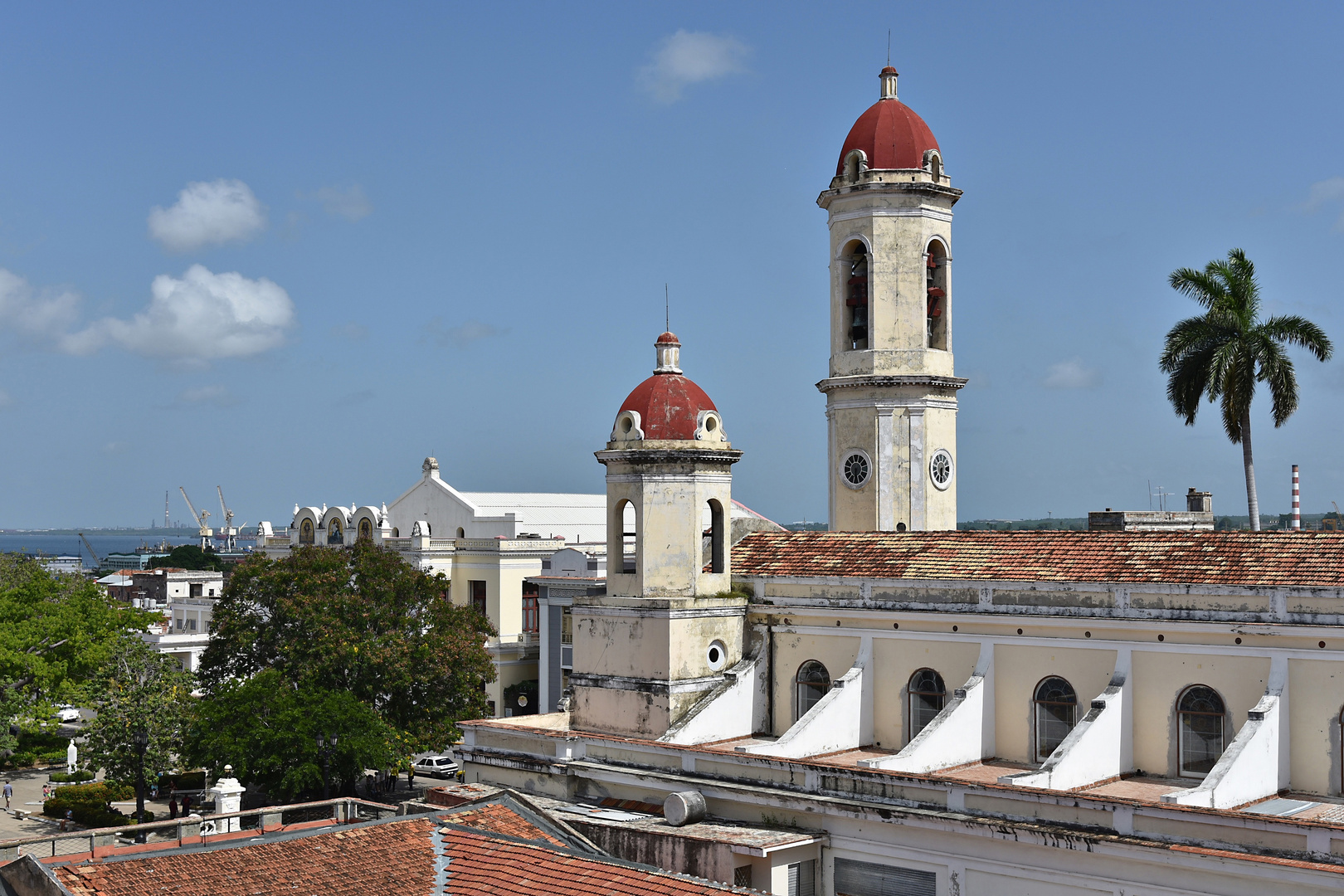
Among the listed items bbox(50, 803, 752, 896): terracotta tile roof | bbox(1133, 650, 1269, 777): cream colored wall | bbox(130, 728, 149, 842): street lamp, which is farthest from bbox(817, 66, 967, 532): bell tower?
bbox(130, 728, 149, 842): street lamp

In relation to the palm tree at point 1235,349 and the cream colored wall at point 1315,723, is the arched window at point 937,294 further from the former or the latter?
the cream colored wall at point 1315,723

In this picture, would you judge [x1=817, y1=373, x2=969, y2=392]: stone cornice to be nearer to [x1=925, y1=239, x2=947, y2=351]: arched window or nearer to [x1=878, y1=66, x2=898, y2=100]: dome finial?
[x1=925, y1=239, x2=947, y2=351]: arched window

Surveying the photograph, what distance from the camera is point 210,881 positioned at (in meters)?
19.3

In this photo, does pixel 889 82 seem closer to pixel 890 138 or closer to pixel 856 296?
pixel 890 138

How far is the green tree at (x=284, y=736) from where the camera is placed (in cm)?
3850

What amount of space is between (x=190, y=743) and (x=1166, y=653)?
28715mm

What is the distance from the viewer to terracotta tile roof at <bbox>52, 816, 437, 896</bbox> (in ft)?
61.9

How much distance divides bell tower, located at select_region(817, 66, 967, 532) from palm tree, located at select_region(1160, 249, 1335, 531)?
726cm

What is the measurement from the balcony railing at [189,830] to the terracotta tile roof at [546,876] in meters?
2.82

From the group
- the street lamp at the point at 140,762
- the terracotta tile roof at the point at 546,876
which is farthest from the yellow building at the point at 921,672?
the street lamp at the point at 140,762

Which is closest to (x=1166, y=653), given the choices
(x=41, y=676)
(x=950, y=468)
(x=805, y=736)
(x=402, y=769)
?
(x=805, y=736)

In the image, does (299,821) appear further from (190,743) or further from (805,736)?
(190,743)

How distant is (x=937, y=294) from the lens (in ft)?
119

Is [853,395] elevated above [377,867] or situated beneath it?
elevated above
